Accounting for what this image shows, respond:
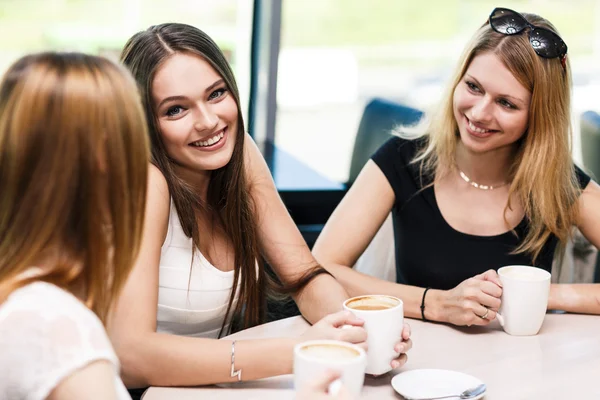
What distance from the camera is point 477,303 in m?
1.47

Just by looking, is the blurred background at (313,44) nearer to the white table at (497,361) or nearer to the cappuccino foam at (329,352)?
the white table at (497,361)

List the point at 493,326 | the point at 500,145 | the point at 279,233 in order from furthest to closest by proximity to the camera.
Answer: the point at 500,145 → the point at 279,233 → the point at 493,326

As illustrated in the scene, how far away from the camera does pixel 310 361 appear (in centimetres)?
98

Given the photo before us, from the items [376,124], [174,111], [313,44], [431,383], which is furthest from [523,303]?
[313,44]

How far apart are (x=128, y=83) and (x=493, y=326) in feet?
3.00

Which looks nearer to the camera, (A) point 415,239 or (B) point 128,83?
(B) point 128,83

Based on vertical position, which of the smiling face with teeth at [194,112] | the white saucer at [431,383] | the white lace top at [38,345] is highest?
the smiling face with teeth at [194,112]

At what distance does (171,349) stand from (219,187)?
20.2 inches

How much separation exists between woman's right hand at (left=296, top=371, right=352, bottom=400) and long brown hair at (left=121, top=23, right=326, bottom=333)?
0.67 m

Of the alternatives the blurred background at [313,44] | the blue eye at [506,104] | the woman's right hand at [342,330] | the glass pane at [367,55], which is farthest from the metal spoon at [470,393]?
the glass pane at [367,55]

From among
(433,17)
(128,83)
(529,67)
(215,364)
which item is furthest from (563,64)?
(433,17)

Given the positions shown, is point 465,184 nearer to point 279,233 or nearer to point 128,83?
point 279,233

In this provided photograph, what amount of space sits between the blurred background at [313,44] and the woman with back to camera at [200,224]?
3.75 feet

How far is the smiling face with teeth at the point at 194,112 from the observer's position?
1.54 meters
